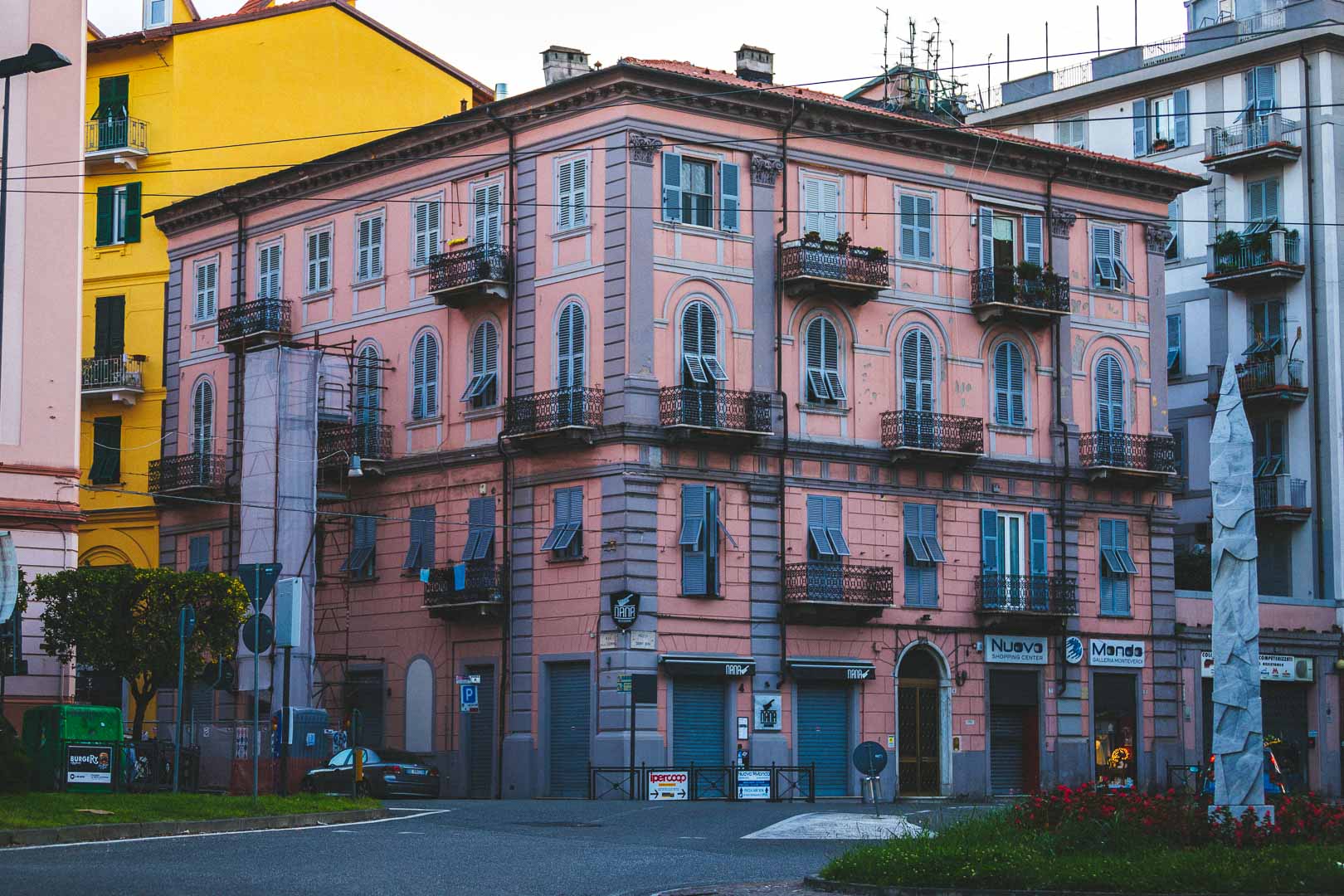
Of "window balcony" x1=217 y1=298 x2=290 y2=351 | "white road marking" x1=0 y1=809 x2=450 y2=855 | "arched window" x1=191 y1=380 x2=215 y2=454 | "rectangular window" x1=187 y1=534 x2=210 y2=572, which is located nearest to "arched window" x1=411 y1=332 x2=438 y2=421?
"window balcony" x1=217 y1=298 x2=290 y2=351

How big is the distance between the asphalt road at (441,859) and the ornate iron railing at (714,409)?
44.7 feet

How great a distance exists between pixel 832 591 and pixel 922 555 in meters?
3.39

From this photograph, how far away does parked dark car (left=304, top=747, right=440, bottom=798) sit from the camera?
1585 inches

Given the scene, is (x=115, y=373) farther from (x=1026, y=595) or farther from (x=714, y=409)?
(x=1026, y=595)

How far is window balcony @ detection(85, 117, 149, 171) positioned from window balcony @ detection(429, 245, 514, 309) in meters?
14.3

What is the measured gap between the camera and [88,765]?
33.1 m

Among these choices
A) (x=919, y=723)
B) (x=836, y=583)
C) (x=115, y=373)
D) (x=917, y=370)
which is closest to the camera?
(x=836, y=583)

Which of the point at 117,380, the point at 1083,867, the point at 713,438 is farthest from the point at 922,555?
the point at 1083,867

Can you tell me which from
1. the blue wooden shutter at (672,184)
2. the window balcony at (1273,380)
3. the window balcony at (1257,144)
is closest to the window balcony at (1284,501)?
the window balcony at (1273,380)

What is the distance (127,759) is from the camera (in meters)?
34.8

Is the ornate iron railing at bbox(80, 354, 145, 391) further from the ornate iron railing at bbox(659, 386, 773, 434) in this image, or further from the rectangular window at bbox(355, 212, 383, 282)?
the ornate iron railing at bbox(659, 386, 773, 434)

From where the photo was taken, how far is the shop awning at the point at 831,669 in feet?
151

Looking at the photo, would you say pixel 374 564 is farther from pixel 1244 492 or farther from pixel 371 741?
pixel 1244 492

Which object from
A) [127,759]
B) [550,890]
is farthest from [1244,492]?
[127,759]
